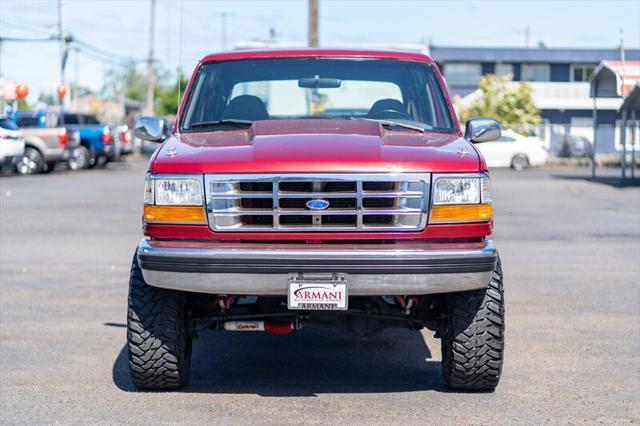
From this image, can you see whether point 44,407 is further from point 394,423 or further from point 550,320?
point 550,320

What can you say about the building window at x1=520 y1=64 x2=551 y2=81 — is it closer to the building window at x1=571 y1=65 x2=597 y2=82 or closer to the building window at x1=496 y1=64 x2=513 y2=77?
the building window at x1=496 y1=64 x2=513 y2=77

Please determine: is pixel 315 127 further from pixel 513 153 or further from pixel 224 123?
pixel 513 153

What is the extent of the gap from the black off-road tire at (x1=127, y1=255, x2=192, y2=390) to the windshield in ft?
4.52

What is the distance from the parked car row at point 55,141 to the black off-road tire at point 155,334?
24.4m

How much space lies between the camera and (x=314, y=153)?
19.4 feet

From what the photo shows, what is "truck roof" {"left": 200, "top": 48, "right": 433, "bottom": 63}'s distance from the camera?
7602mm

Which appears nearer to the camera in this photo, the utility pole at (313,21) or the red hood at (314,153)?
the red hood at (314,153)

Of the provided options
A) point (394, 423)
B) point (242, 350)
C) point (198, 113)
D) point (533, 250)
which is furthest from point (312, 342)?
point (533, 250)

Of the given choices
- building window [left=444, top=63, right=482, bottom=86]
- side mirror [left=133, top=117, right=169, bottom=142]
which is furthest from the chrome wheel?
building window [left=444, top=63, right=482, bottom=86]

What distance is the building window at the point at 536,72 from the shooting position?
68.2m

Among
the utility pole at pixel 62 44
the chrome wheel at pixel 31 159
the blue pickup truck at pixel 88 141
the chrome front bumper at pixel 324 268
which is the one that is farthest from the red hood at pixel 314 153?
the utility pole at pixel 62 44

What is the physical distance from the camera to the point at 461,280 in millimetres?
5773

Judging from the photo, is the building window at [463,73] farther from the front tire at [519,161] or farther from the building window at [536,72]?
the front tire at [519,161]

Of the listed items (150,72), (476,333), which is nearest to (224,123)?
(476,333)
